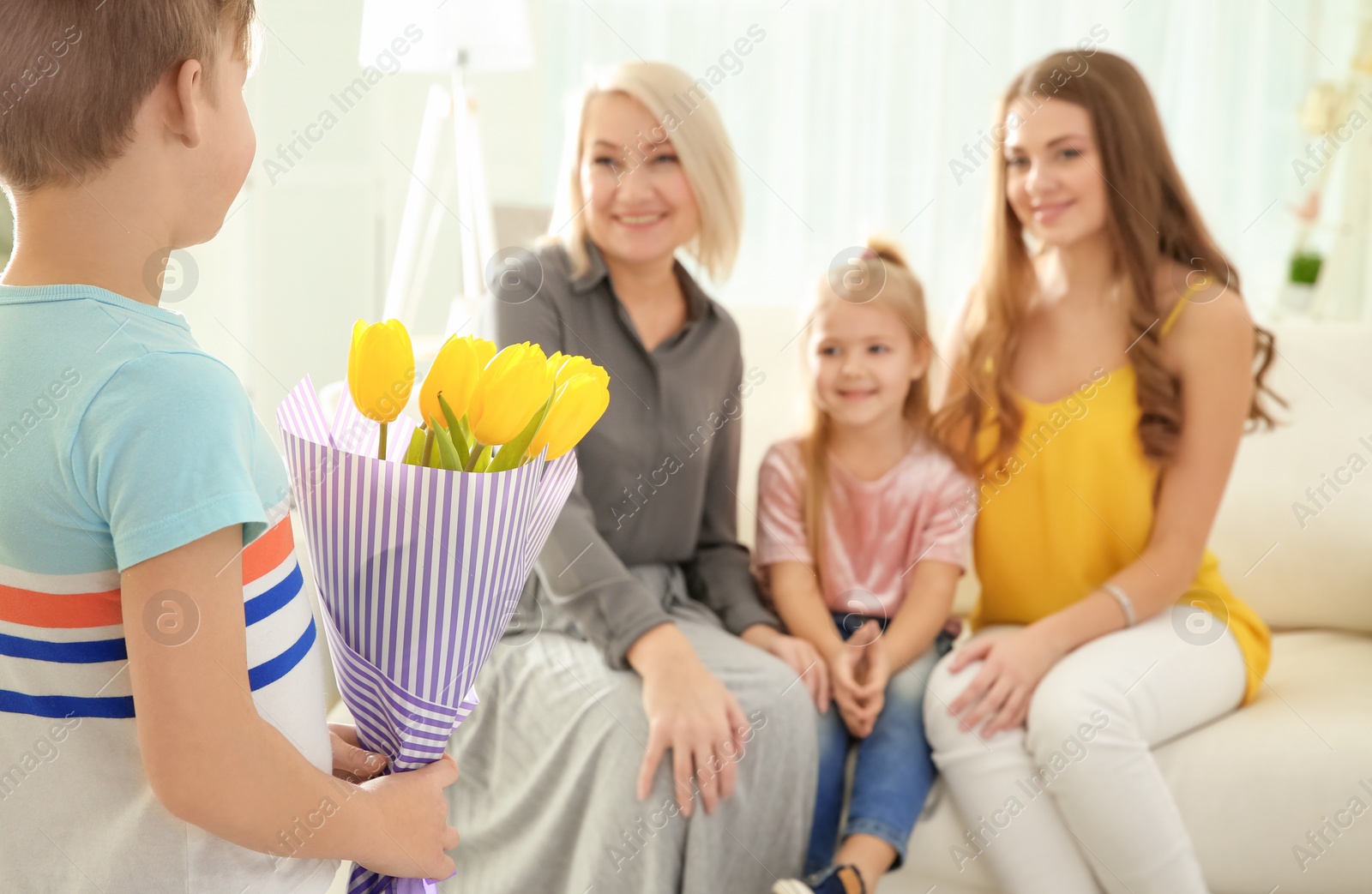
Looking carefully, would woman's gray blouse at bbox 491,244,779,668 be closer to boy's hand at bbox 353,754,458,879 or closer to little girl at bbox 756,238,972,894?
little girl at bbox 756,238,972,894

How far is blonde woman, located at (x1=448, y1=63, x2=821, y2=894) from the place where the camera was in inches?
47.0

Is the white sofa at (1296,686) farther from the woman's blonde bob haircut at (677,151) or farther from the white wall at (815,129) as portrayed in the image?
the white wall at (815,129)

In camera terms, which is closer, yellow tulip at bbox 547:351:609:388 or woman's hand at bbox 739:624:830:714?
yellow tulip at bbox 547:351:609:388

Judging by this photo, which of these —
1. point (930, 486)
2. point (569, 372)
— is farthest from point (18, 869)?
point (930, 486)

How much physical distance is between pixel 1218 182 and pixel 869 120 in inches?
45.1

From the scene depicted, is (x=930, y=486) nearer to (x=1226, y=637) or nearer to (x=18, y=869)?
(x=1226, y=637)

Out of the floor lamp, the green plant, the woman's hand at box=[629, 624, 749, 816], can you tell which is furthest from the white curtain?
the woman's hand at box=[629, 624, 749, 816]

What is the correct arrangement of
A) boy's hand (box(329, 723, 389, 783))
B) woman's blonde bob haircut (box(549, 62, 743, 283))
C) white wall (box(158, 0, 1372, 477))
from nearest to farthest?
boy's hand (box(329, 723, 389, 783))
woman's blonde bob haircut (box(549, 62, 743, 283))
white wall (box(158, 0, 1372, 477))

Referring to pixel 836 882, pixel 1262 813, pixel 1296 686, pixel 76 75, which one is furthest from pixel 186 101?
pixel 1296 686

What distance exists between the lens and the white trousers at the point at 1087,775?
48.8 inches

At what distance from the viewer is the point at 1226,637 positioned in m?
1.43

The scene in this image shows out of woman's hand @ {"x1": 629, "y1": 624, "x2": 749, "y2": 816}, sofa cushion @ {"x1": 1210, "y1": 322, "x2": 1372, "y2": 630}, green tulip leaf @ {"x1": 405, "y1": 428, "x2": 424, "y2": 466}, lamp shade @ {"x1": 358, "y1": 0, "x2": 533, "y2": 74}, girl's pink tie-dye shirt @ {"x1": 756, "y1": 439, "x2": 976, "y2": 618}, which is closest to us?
A: green tulip leaf @ {"x1": 405, "y1": 428, "x2": 424, "y2": 466}

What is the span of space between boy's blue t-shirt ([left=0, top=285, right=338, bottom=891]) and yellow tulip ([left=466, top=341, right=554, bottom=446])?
12 centimetres

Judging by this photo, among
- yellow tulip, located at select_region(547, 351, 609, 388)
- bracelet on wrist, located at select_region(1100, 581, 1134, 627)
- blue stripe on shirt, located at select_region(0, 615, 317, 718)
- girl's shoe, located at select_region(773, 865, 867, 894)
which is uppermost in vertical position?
yellow tulip, located at select_region(547, 351, 609, 388)
